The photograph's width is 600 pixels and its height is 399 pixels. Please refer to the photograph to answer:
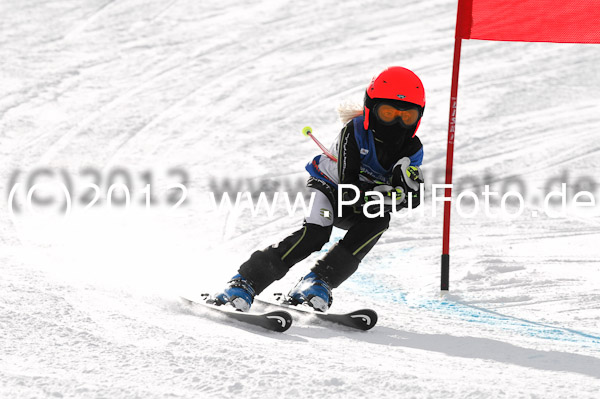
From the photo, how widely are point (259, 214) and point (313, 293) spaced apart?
2534 mm

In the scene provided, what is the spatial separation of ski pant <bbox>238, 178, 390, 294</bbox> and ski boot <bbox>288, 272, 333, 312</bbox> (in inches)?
1.6

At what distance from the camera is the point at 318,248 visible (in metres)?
4.41

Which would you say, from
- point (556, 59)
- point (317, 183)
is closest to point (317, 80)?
point (556, 59)

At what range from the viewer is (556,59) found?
10922 mm

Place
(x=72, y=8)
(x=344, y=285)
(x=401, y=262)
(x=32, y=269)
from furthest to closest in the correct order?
(x=72, y=8) < (x=401, y=262) < (x=344, y=285) < (x=32, y=269)

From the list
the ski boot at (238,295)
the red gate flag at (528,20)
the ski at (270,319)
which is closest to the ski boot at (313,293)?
the ski boot at (238,295)

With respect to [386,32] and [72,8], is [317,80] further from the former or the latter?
[72,8]

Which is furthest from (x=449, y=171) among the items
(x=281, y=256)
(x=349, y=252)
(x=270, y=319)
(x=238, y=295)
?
(x=270, y=319)

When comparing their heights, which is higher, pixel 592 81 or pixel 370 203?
pixel 592 81

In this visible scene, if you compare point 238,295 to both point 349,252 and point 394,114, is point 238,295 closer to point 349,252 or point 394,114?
point 349,252

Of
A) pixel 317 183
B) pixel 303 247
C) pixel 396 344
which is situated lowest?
pixel 396 344

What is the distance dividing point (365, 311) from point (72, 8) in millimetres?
10199

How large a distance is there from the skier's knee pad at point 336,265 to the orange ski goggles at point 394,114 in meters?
0.71

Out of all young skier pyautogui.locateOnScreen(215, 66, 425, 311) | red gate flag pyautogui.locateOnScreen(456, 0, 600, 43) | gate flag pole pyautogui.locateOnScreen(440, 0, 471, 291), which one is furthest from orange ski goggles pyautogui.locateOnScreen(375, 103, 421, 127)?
red gate flag pyautogui.locateOnScreen(456, 0, 600, 43)
